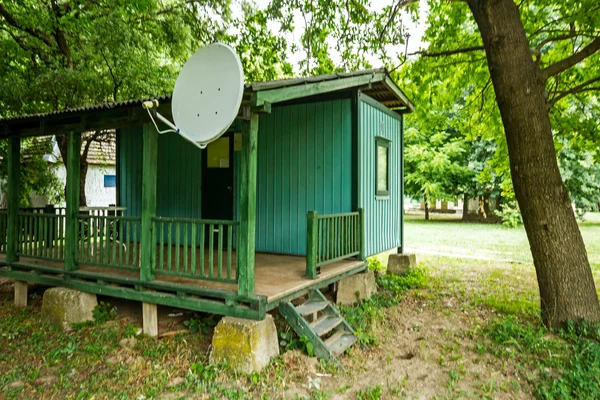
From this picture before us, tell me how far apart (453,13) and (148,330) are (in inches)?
294

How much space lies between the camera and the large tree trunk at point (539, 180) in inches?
194

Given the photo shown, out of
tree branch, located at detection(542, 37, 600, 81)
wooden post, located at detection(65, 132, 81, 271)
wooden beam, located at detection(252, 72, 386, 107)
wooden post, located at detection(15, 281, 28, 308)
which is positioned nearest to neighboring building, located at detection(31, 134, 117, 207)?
wooden post, located at detection(15, 281, 28, 308)

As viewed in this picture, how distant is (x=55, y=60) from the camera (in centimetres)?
857

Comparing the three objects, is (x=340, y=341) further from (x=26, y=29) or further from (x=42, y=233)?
(x=26, y=29)

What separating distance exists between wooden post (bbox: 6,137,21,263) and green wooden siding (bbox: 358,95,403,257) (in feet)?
16.6

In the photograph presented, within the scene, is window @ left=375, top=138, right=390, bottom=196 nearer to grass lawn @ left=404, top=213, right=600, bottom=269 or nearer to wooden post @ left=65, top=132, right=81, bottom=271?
wooden post @ left=65, top=132, right=81, bottom=271

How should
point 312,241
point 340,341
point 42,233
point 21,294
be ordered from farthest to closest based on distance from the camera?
1. point 21,294
2. point 42,233
3. point 312,241
4. point 340,341

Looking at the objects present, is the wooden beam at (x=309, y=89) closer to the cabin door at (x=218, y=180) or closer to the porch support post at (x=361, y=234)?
the porch support post at (x=361, y=234)

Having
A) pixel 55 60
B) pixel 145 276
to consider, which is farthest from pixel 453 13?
pixel 55 60

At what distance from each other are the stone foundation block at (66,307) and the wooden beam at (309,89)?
3.49m

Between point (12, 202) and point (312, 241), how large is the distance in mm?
4461

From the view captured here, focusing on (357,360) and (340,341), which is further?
(340,341)

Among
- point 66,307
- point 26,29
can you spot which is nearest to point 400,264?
point 66,307

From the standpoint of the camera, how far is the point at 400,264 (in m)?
8.44
